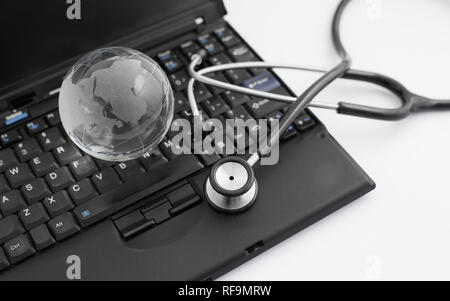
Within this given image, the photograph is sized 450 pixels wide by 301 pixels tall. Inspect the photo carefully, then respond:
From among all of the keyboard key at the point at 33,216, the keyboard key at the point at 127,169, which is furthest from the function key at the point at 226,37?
the keyboard key at the point at 33,216

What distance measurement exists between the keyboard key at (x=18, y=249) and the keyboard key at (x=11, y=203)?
36 millimetres

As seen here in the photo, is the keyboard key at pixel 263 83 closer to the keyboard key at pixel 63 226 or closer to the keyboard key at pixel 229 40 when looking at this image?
the keyboard key at pixel 229 40

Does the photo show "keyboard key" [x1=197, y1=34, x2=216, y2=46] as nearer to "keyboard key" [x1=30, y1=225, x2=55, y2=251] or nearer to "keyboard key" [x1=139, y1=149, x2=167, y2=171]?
"keyboard key" [x1=139, y1=149, x2=167, y2=171]

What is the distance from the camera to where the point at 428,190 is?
636mm

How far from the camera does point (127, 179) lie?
24.3 inches

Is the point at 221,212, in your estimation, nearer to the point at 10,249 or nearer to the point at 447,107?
the point at 10,249

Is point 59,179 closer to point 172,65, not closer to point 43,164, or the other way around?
point 43,164

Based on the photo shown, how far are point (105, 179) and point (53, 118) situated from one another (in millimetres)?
114

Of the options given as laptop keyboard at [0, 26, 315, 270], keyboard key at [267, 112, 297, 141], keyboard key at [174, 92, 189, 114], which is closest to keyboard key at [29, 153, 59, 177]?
laptop keyboard at [0, 26, 315, 270]

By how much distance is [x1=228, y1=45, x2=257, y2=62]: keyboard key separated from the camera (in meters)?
0.71

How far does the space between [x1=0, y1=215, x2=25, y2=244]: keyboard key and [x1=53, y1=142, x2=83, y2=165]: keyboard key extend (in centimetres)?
8
